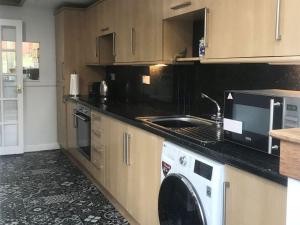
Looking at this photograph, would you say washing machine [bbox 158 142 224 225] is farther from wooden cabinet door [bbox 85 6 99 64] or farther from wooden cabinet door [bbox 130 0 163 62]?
wooden cabinet door [bbox 85 6 99 64]

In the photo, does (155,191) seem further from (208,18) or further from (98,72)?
(98,72)

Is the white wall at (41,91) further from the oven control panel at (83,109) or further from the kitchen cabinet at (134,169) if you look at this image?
the kitchen cabinet at (134,169)

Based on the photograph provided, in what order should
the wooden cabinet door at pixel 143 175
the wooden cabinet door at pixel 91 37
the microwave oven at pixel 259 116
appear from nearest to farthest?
the microwave oven at pixel 259 116 → the wooden cabinet door at pixel 143 175 → the wooden cabinet door at pixel 91 37

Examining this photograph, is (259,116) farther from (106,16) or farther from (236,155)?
(106,16)

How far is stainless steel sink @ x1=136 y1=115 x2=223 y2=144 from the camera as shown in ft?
6.72

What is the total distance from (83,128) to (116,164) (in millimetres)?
1181

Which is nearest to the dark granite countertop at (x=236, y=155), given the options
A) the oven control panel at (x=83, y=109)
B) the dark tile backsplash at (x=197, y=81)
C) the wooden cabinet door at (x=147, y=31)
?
the dark tile backsplash at (x=197, y=81)

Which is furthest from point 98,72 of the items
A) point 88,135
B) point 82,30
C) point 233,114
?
point 233,114

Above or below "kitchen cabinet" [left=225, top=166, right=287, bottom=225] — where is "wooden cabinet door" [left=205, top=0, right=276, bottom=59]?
above

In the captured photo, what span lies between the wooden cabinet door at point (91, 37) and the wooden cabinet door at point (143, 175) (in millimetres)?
2185

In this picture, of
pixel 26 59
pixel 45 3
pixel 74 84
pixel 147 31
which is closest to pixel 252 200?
pixel 147 31

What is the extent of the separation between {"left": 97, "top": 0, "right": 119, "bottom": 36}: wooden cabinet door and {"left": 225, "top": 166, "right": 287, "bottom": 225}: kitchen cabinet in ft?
8.86

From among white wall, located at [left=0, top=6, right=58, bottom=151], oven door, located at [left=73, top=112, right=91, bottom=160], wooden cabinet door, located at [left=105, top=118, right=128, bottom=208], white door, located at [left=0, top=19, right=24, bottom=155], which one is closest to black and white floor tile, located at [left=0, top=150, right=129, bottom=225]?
wooden cabinet door, located at [left=105, top=118, right=128, bottom=208]

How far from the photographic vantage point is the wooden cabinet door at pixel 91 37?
15.0 feet
